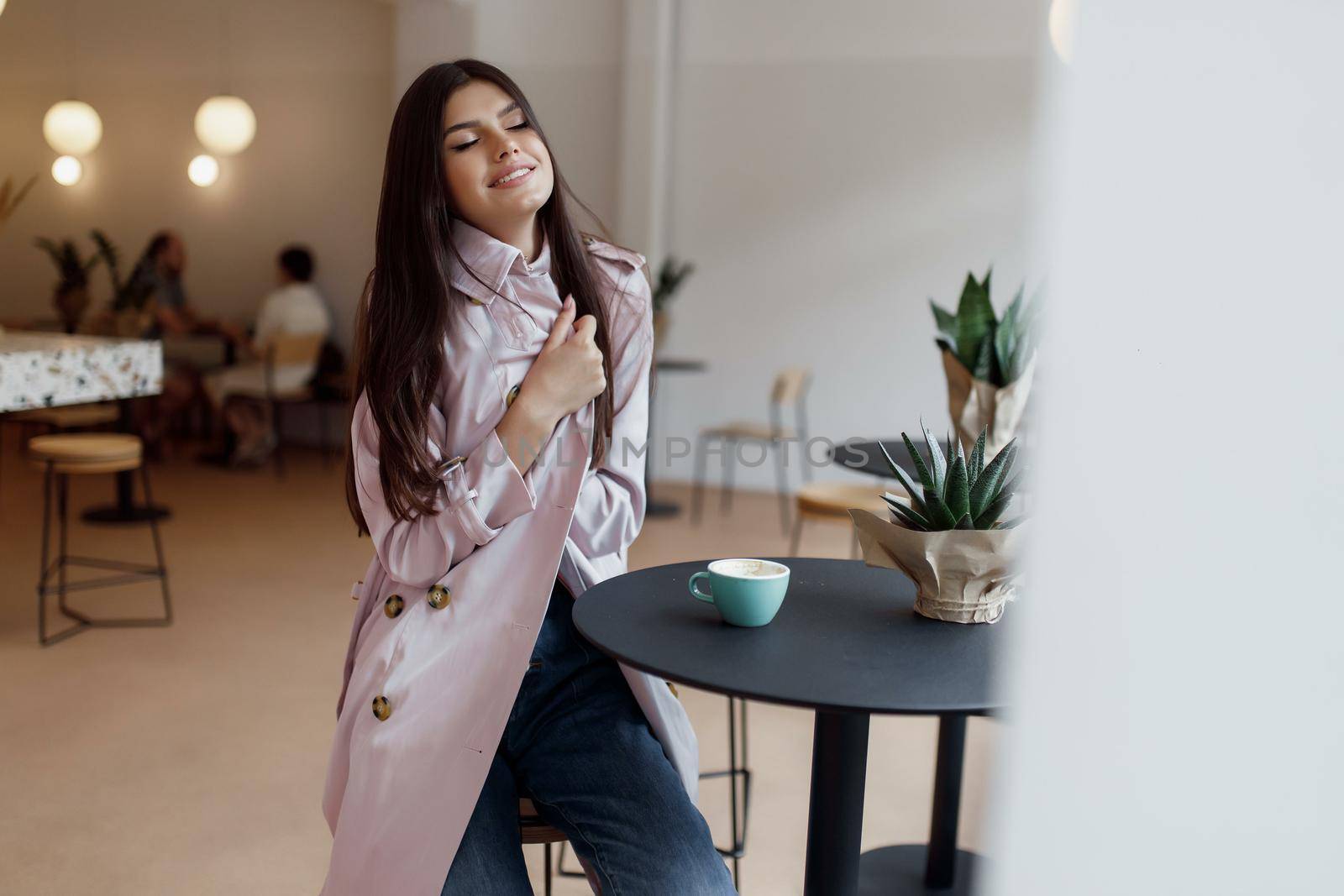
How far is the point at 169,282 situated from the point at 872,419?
394 cm

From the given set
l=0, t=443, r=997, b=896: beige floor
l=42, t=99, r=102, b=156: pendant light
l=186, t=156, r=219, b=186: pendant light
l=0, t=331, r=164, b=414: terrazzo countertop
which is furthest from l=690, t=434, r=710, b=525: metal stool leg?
l=42, t=99, r=102, b=156: pendant light

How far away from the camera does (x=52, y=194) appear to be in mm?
7086

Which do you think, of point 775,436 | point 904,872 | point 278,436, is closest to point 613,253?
point 904,872

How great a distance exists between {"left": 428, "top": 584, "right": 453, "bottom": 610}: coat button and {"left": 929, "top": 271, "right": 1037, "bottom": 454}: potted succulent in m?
1.14

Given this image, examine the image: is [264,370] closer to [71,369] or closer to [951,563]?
[71,369]

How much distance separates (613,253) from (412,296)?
0.31 metres

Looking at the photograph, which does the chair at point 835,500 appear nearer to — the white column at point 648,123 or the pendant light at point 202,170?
the white column at point 648,123

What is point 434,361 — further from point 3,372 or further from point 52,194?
point 52,194

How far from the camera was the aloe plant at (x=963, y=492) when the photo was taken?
114cm

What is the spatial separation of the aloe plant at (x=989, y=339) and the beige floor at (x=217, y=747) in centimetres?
81

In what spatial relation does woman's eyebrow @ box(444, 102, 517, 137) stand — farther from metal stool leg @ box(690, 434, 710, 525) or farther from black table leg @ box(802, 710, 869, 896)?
metal stool leg @ box(690, 434, 710, 525)

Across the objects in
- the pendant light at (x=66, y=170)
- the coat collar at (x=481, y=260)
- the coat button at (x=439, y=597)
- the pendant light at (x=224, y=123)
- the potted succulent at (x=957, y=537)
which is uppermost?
the pendant light at (x=224, y=123)

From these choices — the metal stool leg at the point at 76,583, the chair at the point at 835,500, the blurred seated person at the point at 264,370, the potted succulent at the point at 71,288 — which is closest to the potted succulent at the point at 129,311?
the potted succulent at the point at 71,288

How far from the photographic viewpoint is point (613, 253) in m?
1.51
